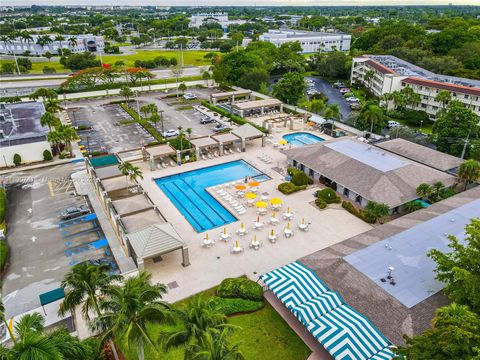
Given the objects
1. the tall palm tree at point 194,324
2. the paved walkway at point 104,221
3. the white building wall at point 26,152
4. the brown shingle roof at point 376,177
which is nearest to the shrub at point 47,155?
the white building wall at point 26,152

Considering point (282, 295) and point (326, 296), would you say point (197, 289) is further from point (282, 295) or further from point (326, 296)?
point (326, 296)

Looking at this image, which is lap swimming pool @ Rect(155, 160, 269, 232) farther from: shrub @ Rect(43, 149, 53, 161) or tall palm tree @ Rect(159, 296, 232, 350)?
tall palm tree @ Rect(159, 296, 232, 350)

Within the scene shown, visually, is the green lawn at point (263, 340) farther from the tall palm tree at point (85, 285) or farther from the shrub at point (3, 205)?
the shrub at point (3, 205)

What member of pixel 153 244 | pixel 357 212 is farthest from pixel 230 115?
pixel 153 244

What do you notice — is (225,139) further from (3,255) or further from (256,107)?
(3,255)

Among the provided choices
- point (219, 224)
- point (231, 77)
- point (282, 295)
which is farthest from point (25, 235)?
point (231, 77)

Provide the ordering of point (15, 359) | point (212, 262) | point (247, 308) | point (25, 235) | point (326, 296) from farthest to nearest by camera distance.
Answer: point (25, 235) → point (212, 262) → point (247, 308) → point (326, 296) → point (15, 359)

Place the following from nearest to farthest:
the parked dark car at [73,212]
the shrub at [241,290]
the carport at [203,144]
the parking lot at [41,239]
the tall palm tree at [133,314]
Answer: the tall palm tree at [133,314]
the shrub at [241,290]
the parking lot at [41,239]
the parked dark car at [73,212]
the carport at [203,144]
